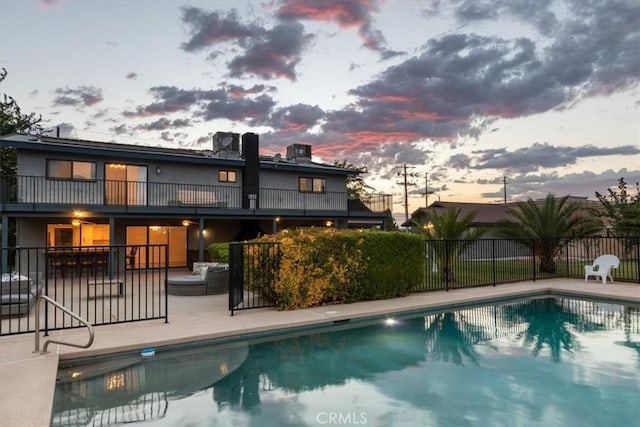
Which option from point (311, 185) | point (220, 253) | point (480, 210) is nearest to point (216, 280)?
point (220, 253)

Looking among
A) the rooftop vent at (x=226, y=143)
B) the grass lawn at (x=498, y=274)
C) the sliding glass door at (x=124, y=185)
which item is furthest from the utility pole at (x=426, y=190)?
the sliding glass door at (x=124, y=185)

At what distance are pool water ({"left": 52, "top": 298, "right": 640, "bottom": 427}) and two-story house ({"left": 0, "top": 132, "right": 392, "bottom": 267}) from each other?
9147mm

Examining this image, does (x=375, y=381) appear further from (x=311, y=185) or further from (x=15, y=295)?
(x=311, y=185)

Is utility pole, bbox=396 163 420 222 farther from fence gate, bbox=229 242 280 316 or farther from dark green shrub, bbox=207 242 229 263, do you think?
fence gate, bbox=229 242 280 316

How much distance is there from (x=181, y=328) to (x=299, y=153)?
18.8m

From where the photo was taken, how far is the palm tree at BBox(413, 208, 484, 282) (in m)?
13.7

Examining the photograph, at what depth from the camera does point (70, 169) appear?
17.5 metres

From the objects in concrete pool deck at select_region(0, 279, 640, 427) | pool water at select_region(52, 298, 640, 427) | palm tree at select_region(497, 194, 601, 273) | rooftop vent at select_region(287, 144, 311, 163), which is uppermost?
rooftop vent at select_region(287, 144, 311, 163)

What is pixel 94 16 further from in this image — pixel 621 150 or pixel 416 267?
pixel 621 150

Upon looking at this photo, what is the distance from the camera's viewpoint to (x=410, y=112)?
20031 mm

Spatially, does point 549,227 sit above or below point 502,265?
above

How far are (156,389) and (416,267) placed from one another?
26.2ft

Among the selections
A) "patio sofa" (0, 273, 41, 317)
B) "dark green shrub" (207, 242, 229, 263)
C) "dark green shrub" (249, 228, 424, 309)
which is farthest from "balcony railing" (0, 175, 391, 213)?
"dark green shrub" (249, 228, 424, 309)

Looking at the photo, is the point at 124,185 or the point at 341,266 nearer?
the point at 341,266
